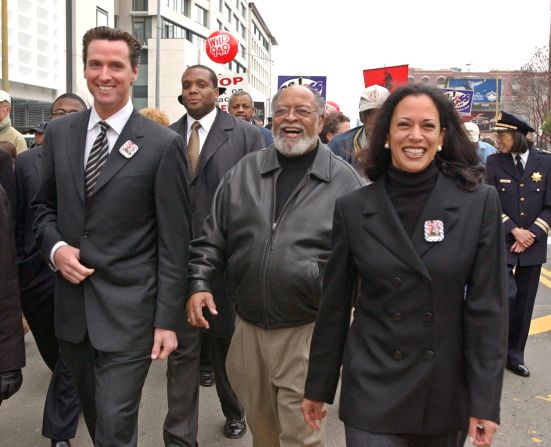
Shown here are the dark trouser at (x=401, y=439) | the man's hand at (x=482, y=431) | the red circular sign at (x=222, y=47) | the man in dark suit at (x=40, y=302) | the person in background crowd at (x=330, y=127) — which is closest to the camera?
the man's hand at (x=482, y=431)

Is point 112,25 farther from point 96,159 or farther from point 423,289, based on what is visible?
point 423,289

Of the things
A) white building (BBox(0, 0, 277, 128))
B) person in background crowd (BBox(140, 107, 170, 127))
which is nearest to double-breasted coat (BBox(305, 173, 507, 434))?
person in background crowd (BBox(140, 107, 170, 127))

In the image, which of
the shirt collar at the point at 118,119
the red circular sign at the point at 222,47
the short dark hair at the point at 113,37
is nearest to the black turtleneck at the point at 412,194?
the shirt collar at the point at 118,119

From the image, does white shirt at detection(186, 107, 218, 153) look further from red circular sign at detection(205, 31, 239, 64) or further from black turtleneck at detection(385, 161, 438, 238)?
red circular sign at detection(205, 31, 239, 64)

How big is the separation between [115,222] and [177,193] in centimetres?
30

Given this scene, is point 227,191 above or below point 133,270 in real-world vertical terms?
above

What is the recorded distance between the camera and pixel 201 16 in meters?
58.8

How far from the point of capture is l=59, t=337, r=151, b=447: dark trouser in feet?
9.87

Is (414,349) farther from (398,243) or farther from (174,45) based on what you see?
(174,45)

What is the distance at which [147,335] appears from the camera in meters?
3.12

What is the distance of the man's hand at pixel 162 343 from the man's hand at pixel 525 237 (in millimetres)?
3795

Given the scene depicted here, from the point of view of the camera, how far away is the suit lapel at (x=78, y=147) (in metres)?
3.08

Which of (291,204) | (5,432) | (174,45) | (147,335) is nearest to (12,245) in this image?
(147,335)

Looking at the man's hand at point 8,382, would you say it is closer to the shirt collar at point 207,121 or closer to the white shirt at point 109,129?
the white shirt at point 109,129
